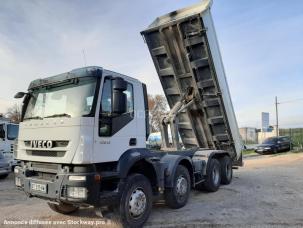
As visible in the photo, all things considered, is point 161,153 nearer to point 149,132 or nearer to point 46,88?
point 149,132

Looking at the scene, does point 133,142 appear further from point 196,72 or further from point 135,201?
point 196,72

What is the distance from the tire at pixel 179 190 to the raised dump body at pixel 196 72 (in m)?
2.28

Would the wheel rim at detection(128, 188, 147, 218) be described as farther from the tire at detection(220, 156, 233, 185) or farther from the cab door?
the tire at detection(220, 156, 233, 185)

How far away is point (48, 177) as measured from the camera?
510 centimetres

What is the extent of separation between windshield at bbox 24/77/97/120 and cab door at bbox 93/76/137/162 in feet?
0.66

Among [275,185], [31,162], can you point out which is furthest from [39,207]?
[275,185]

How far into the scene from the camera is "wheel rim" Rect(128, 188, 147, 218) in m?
5.26

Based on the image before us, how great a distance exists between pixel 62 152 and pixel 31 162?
3.23 ft

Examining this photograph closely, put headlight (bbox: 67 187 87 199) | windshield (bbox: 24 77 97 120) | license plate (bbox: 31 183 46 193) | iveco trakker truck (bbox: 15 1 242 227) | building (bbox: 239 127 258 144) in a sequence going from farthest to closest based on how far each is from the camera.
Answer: building (bbox: 239 127 258 144)
license plate (bbox: 31 183 46 193)
windshield (bbox: 24 77 97 120)
iveco trakker truck (bbox: 15 1 242 227)
headlight (bbox: 67 187 87 199)

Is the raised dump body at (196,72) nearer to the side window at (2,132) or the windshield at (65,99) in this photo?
the windshield at (65,99)

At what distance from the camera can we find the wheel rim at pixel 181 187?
6781 mm

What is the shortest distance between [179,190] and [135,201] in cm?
175

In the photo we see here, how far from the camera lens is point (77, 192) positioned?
15.0 ft

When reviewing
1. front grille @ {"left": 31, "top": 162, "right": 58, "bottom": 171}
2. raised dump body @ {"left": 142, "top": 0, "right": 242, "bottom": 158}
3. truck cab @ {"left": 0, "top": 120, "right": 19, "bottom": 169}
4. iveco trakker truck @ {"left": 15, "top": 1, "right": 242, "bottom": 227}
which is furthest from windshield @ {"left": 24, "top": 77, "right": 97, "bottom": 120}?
truck cab @ {"left": 0, "top": 120, "right": 19, "bottom": 169}
